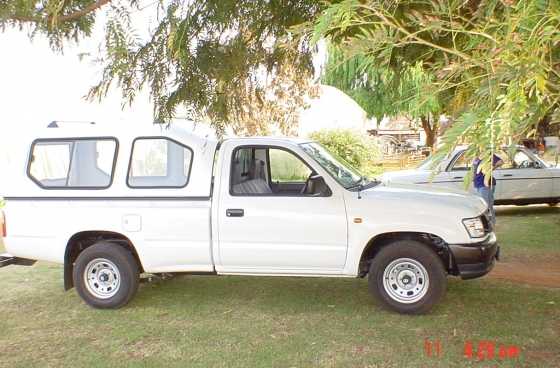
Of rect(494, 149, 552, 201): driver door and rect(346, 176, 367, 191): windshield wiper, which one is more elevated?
rect(346, 176, 367, 191): windshield wiper

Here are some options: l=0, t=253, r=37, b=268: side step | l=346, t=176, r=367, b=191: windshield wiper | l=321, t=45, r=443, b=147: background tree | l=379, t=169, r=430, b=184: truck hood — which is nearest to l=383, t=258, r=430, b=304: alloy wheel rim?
l=346, t=176, r=367, b=191: windshield wiper

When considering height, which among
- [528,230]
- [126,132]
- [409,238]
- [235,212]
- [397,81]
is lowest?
[528,230]

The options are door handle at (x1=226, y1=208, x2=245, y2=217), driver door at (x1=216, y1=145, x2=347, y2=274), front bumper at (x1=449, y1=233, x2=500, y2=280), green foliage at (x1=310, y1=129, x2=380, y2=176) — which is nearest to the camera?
front bumper at (x1=449, y1=233, x2=500, y2=280)

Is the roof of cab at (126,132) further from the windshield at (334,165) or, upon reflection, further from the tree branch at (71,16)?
the tree branch at (71,16)

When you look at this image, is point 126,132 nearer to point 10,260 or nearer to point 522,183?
point 10,260

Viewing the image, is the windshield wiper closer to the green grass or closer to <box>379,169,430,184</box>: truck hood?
the green grass

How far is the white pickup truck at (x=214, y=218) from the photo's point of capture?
5637 mm

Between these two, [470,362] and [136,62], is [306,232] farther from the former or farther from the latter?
[136,62]

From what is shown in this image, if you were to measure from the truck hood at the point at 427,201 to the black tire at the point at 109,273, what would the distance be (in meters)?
2.66

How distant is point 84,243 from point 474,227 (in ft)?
14.0

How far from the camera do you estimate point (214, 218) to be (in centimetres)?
590

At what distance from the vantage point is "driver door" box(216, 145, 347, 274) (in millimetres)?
5746

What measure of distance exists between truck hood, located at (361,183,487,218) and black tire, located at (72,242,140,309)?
2661mm

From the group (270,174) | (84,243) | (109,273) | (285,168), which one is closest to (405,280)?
(270,174)
